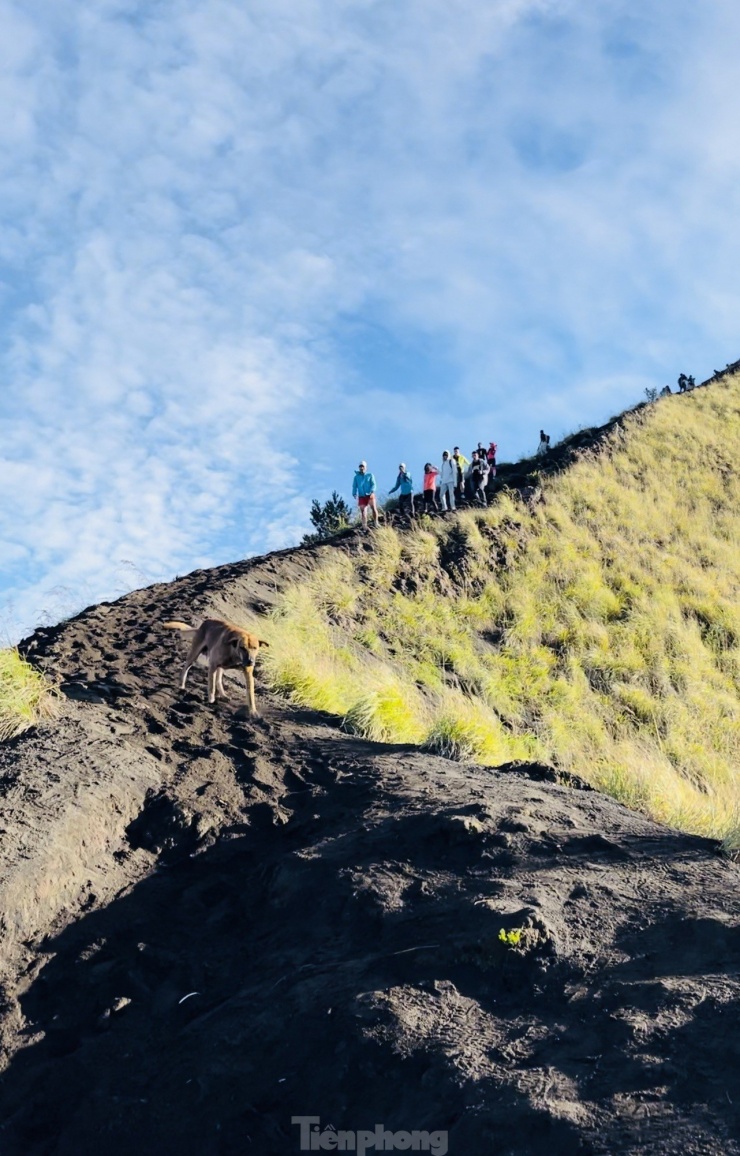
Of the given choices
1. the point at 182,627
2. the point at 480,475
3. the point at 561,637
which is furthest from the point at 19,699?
the point at 480,475

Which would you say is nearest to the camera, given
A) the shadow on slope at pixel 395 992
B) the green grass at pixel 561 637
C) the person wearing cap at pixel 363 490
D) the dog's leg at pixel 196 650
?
the shadow on slope at pixel 395 992

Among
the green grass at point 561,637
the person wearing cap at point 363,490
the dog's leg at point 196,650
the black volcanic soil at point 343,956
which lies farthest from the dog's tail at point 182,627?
the person wearing cap at point 363,490

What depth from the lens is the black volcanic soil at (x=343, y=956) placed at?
3.81m

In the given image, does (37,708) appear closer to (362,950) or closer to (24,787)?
(24,787)

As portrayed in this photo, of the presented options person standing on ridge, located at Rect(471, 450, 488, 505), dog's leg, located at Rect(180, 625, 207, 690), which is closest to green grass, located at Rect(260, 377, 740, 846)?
dog's leg, located at Rect(180, 625, 207, 690)

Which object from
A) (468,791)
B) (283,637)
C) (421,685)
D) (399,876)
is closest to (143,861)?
(399,876)

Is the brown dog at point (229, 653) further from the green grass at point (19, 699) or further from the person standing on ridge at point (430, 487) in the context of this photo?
the person standing on ridge at point (430, 487)

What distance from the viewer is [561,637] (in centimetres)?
1725

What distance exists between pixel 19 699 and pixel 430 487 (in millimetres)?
15689

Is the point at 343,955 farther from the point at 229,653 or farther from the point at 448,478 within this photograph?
the point at 448,478

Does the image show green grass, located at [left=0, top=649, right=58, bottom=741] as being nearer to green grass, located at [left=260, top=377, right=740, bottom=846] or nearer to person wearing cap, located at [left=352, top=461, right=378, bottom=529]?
green grass, located at [left=260, top=377, right=740, bottom=846]

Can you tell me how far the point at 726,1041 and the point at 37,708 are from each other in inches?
230

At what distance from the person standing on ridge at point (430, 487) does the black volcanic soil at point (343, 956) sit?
14763 millimetres

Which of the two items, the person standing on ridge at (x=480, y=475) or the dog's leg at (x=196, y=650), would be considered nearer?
the dog's leg at (x=196, y=650)
